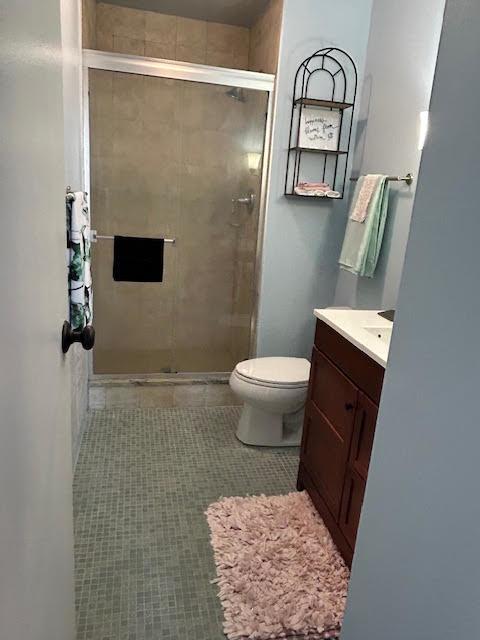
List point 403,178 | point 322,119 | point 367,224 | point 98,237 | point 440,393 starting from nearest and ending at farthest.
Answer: point 440,393, point 403,178, point 367,224, point 322,119, point 98,237

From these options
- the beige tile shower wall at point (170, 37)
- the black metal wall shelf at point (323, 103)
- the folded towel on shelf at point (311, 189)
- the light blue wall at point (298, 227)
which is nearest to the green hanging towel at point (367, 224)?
the folded towel on shelf at point (311, 189)

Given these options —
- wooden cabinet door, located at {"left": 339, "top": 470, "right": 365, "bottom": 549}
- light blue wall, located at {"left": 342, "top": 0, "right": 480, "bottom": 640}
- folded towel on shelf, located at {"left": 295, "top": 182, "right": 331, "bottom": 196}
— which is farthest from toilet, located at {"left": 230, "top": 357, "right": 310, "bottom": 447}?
light blue wall, located at {"left": 342, "top": 0, "right": 480, "bottom": 640}

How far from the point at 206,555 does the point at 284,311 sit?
153 centimetres

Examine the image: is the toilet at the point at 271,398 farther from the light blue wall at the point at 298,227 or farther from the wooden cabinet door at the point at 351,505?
the wooden cabinet door at the point at 351,505

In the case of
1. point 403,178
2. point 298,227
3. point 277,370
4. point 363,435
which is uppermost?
point 403,178

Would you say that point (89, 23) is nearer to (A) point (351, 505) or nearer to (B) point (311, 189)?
(B) point (311, 189)

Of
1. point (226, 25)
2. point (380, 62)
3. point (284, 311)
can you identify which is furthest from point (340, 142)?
point (226, 25)

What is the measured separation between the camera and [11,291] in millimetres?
677

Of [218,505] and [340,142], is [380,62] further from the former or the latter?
[218,505]

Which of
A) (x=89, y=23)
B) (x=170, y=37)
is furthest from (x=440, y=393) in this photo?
(x=170, y=37)

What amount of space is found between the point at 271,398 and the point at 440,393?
1.61 m

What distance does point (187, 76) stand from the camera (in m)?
2.67

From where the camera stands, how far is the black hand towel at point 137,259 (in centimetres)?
296

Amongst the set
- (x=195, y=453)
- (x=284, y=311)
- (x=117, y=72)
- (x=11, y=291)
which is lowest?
(x=195, y=453)
